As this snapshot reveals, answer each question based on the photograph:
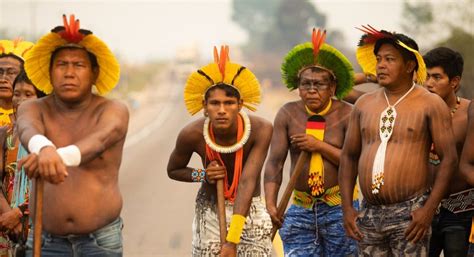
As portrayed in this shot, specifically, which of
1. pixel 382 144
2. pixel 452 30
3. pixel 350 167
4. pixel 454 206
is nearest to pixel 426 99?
pixel 382 144

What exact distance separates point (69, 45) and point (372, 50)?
8.81ft

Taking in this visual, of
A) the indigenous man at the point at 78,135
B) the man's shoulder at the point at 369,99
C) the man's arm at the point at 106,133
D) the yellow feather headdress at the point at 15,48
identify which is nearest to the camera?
the man's arm at the point at 106,133

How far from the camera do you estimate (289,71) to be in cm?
914

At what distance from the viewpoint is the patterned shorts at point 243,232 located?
8.23 metres

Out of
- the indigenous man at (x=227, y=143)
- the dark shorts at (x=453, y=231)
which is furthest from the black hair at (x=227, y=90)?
the dark shorts at (x=453, y=231)

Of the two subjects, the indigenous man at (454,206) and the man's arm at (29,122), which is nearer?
the man's arm at (29,122)

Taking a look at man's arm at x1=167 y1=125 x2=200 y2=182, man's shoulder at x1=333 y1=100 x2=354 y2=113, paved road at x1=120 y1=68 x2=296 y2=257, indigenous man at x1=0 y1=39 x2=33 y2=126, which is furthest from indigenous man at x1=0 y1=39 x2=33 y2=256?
paved road at x1=120 y1=68 x2=296 y2=257

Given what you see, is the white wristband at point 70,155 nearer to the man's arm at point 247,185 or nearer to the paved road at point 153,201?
the man's arm at point 247,185

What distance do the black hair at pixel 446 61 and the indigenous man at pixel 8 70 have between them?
133 inches

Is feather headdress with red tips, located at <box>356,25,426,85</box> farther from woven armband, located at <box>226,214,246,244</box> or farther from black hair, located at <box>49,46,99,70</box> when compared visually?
black hair, located at <box>49,46,99,70</box>

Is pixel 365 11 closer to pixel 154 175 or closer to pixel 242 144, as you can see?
pixel 154 175

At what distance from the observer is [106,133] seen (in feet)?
22.5

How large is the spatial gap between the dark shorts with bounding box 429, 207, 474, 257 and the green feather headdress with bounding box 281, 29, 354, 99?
134 cm

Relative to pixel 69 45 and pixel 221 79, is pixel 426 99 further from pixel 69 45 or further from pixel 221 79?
pixel 69 45
